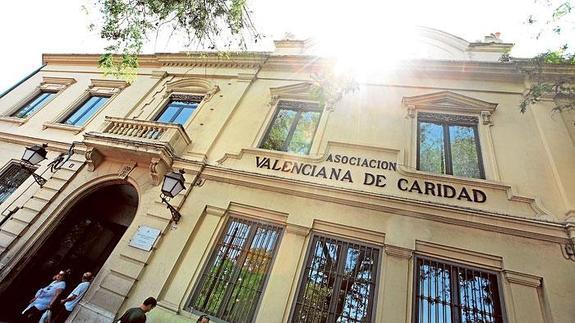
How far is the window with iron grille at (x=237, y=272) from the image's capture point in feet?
18.2

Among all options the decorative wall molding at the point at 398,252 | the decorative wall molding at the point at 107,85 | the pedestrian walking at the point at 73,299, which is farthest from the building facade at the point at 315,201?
the decorative wall molding at the point at 107,85

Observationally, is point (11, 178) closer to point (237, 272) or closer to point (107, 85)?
point (107, 85)

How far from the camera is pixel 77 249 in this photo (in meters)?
8.30

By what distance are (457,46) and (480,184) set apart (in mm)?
5732

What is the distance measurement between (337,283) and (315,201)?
1.76 m

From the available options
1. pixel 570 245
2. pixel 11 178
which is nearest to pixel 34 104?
pixel 11 178

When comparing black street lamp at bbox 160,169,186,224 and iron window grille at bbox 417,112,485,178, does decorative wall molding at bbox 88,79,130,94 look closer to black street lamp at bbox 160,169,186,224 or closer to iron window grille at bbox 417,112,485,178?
black street lamp at bbox 160,169,186,224

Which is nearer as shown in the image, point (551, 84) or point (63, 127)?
point (551, 84)

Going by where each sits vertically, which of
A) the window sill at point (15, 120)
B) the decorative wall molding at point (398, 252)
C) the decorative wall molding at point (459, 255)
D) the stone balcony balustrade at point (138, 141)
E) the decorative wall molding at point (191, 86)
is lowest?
the decorative wall molding at point (398, 252)

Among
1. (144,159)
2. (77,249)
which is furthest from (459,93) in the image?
(77,249)

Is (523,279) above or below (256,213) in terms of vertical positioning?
below

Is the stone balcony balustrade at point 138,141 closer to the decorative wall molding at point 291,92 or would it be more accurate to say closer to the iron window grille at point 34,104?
the decorative wall molding at point 291,92

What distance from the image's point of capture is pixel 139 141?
7.59m

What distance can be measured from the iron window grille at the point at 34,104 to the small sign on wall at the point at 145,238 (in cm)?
917
